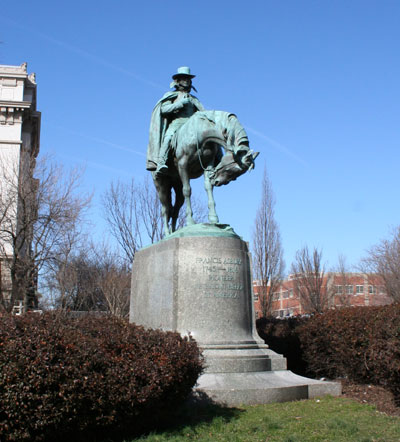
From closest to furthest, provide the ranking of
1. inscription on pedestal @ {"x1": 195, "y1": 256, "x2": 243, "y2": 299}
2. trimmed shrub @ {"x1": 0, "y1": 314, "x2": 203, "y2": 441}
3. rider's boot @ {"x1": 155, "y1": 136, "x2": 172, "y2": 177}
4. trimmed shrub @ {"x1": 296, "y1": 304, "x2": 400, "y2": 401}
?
trimmed shrub @ {"x1": 0, "y1": 314, "x2": 203, "y2": 441}
trimmed shrub @ {"x1": 296, "y1": 304, "x2": 400, "y2": 401}
inscription on pedestal @ {"x1": 195, "y1": 256, "x2": 243, "y2": 299}
rider's boot @ {"x1": 155, "y1": 136, "x2": 172, "y2": 177}

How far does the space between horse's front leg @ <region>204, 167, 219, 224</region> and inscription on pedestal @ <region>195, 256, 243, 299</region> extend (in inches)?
40.6

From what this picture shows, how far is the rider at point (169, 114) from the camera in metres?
11.7

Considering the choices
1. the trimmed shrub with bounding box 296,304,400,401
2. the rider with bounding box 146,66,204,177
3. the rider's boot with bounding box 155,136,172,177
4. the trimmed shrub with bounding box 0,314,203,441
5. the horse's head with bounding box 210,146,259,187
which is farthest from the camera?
the rider with bounding box 146,66,204,177

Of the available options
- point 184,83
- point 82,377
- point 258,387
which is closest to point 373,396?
point 258,387

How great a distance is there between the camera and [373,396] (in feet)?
31.1

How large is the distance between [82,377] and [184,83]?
788cm

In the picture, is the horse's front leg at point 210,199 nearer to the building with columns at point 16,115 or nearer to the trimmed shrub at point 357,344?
the trimmed shrub at point 357,344

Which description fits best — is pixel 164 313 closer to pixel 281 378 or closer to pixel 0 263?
pixel 281 378

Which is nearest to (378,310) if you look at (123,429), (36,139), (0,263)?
(123,429)

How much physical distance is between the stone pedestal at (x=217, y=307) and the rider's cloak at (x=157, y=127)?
7.86 feet

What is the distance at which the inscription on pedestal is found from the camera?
9.58m

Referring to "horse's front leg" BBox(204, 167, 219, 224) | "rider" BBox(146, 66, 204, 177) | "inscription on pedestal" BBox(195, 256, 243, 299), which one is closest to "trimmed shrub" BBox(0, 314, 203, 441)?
"inscription on pedestal" BBox(195, 256, 243, 299)

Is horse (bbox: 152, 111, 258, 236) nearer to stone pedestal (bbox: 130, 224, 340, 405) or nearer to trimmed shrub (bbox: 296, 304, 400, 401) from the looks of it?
stone pedestal (bbox: 130, 224, 340, 405)

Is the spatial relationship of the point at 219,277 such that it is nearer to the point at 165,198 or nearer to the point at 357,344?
the point at 165,198
